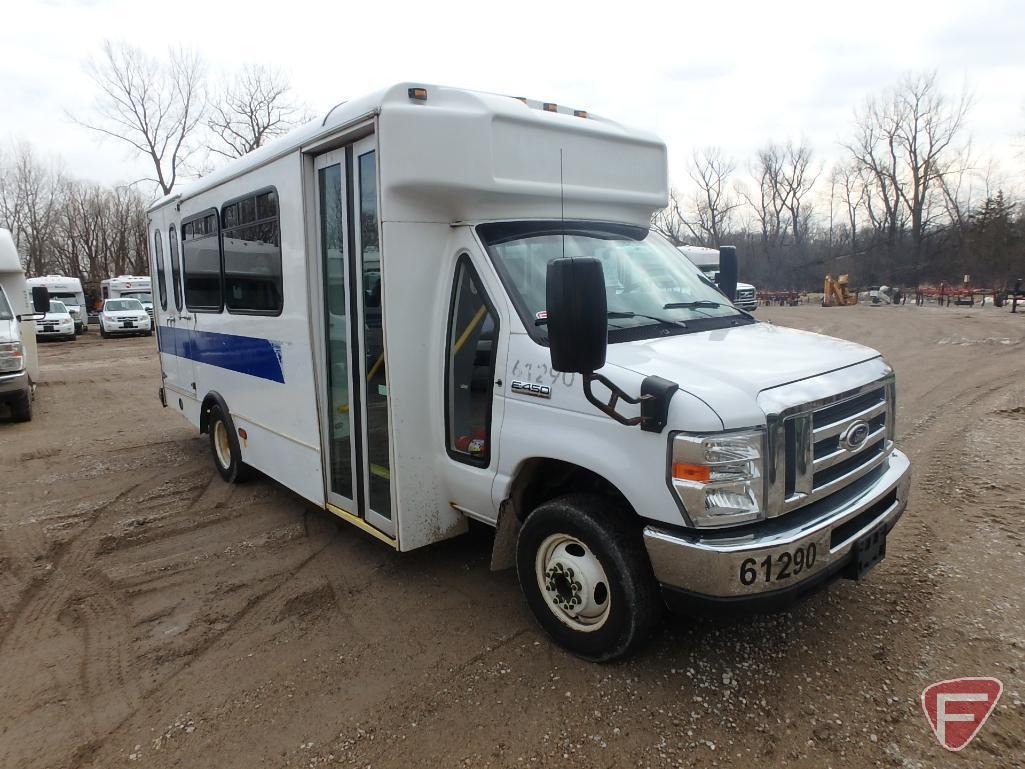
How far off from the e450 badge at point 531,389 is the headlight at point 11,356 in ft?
31.2

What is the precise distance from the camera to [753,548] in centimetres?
277

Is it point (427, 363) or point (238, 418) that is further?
point (238, 418)

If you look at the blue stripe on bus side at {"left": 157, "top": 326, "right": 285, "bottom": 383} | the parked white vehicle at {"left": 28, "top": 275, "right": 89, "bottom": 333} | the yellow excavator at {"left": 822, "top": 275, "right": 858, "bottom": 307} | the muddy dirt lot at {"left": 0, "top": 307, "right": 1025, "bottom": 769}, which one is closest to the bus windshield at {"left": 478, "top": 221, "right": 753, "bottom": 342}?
the muddy dirt lot at {"left": 0, "top": 307, "right": 1025, "bottom": 769}

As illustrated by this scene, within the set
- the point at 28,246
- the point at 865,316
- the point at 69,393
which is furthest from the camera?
the point at 28,246

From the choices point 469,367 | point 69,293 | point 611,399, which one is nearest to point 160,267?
point 469,367

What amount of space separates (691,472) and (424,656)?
5.84 feet

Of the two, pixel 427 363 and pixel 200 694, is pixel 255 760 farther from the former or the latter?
pixel 427 363

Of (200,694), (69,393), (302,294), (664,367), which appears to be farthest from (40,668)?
(69,393)

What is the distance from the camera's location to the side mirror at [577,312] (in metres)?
2.67

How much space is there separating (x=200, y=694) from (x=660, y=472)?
8.18 feet

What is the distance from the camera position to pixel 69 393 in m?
13.2

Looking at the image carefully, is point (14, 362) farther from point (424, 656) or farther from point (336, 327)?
point (424, 656)

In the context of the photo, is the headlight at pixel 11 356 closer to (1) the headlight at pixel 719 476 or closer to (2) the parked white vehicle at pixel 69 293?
(1) the headlight at pixel 719 476

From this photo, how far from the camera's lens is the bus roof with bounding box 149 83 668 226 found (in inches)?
141
